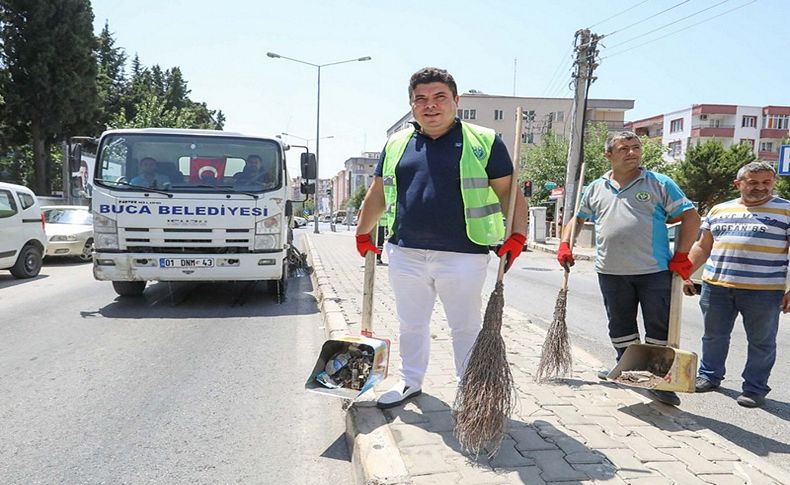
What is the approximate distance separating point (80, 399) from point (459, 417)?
296 centimetres

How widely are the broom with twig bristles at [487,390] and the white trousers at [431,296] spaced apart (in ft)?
0.65

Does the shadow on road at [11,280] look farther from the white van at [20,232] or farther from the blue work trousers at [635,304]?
the blue work trousers at [635,304]

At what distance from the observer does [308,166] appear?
29.0 feet

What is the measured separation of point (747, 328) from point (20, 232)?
1167 cm

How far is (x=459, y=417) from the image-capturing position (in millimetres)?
2820

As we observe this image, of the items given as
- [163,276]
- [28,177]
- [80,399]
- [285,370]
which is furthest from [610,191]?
[28,177]

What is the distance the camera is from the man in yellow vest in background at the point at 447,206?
10.2 feet

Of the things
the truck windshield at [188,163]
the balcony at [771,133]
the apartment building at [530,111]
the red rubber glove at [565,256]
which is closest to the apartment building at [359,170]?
the apartment building at [530,111]

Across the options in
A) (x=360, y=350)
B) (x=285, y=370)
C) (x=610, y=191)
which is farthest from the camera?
(x=285, y=370)

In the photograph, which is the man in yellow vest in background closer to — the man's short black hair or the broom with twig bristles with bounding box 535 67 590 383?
the man's short black hair

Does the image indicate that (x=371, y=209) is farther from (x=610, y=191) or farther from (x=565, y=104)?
(x=565, y=104)

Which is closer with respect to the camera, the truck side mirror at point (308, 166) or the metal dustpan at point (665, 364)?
the metal dustpan at point (665, 364)

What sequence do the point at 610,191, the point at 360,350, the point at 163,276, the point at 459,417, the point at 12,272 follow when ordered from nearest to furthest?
1. the point at 459,417
2. the point at 360,350
3. the point at 610,191
4. the point at 163,276
5. the point at 12,272

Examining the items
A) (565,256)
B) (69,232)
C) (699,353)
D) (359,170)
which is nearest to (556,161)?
(69,232)
